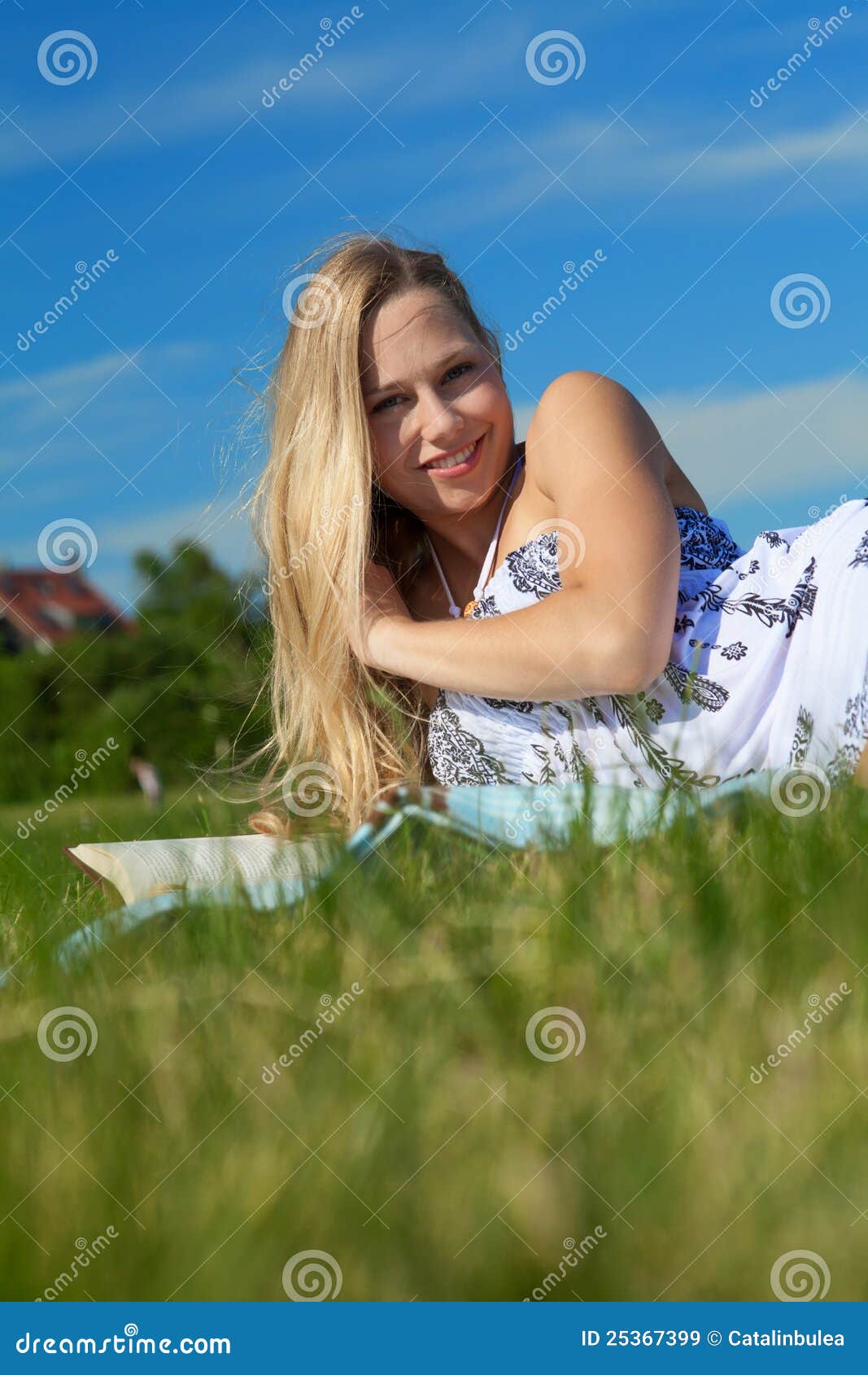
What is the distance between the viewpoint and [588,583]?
3160mm

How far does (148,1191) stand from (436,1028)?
0.39 meters

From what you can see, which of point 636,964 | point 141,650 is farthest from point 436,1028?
point 141,650

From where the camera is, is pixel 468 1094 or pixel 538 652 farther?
pixel 538 652

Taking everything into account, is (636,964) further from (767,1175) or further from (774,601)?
(774,601)

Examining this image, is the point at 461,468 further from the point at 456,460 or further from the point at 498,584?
the point at 498,584

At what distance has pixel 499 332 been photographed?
4.18m
